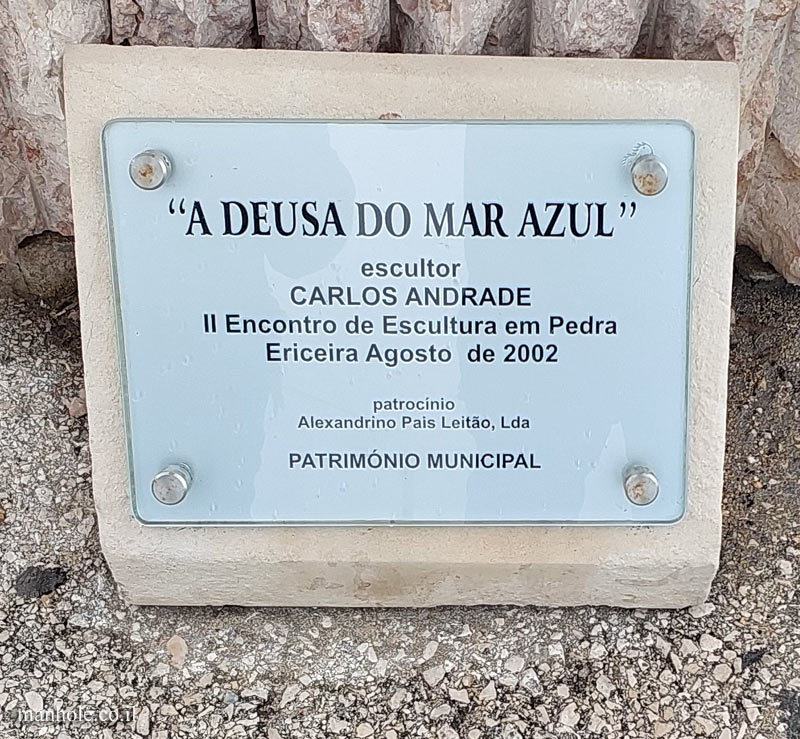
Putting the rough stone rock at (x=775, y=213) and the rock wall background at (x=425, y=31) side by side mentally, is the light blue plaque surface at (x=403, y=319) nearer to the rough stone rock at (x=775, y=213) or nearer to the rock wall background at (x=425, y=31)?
the rock wall background at (x=425, y=31)

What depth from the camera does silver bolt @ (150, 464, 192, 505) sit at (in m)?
0.95

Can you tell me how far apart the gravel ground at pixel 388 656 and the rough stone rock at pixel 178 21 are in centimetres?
50

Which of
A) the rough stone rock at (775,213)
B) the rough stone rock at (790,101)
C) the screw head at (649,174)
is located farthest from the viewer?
the rough stone rock at (775,213)

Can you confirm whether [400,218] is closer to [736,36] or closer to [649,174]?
[649,174]

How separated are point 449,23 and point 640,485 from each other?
0.49 m

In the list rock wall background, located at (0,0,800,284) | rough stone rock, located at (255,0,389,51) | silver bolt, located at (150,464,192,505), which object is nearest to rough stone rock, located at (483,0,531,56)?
rock wall background, located at (0,0,800,284)

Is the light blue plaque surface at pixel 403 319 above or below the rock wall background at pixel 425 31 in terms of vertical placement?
below

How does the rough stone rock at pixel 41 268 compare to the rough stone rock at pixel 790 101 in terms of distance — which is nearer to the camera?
the rough stone rock at pixel 790 101

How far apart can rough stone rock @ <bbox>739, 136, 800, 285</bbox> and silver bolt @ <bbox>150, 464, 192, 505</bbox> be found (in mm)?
775

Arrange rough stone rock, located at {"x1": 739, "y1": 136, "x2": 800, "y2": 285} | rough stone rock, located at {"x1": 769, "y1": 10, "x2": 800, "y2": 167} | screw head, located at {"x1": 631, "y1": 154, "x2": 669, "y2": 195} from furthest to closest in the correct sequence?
rough stone rock, located at {"x1": 739, "y1": 136, "x2": 800, "y2": 285} → rough stone rock, located at {"x1": 769, "y1": 10, "x2": 800, "y2": 167} → screw head, located at {"x1": 631, "y1": 154, "x2": 669, "y2": 195}

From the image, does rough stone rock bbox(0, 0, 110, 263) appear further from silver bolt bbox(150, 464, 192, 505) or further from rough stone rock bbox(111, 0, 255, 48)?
silver bolt bbox(150, 464, 192, 505)

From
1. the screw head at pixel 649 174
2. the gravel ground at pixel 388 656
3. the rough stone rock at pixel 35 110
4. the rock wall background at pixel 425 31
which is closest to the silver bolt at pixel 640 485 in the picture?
the gravel ground at pixel 388 656

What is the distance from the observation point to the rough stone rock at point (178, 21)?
3.09 ft

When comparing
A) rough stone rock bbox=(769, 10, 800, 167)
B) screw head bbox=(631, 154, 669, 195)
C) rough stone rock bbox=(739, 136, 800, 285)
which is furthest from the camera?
rough stone rock bbox=(739, 136, 800, 285)
